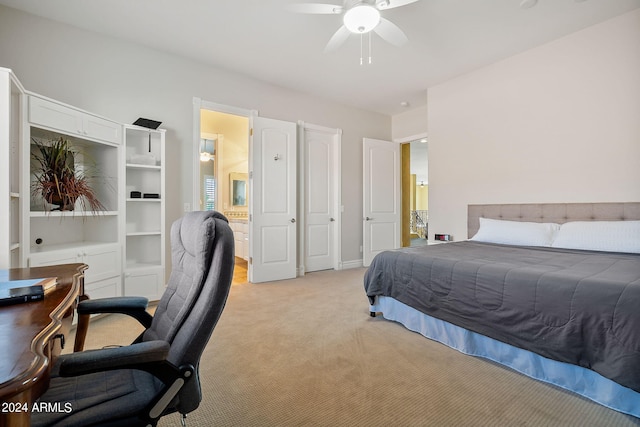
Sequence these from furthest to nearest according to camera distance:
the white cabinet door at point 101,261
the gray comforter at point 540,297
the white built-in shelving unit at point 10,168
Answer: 1. the white cabinet door at point 101,261
2. the white built-in shelving unit at point 10,168
3. the gray comforter at point 540,297

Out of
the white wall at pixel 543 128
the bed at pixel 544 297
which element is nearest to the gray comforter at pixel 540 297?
the bed at pixel 544 297

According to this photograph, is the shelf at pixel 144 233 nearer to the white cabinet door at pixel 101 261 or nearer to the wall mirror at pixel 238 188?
the white cabinet door at pixel 101 261

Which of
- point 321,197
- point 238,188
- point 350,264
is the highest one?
point 238,188

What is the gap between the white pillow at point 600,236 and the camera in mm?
2467

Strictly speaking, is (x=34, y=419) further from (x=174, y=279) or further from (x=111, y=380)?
(x=174, y=279)

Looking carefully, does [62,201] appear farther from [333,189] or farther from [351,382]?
[333,189]

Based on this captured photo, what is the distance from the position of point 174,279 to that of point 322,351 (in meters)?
1.26

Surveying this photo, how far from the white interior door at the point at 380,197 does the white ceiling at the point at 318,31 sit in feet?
4.90

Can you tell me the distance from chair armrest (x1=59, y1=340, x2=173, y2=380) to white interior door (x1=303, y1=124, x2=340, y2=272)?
3.82m

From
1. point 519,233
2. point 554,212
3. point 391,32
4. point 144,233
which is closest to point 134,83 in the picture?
point 144,233

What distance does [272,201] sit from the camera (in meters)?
4.27

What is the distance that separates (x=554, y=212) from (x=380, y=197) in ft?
8.53

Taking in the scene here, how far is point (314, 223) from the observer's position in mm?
4781

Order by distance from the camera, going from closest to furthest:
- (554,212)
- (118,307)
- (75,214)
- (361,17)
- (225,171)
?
(118,307) → (361,17) → (75,214) → (554,212) → (225,171)
